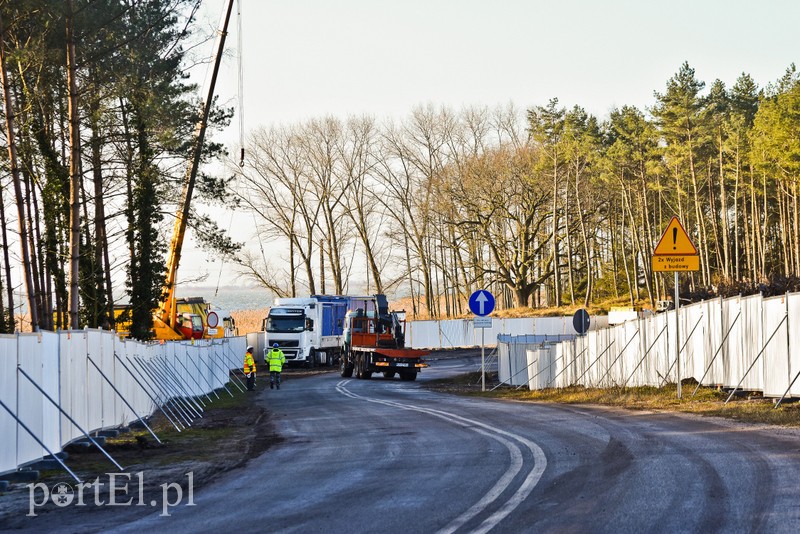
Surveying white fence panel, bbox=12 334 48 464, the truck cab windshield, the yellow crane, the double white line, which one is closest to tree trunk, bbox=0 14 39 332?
the yellow crane

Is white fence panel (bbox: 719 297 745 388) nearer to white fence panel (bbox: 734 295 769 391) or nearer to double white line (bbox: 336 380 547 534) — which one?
white fence panel (bbox: 734 295 769 391)

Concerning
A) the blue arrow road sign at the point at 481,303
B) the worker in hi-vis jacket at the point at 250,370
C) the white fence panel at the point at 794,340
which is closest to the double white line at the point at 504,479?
the white fence panel at the point at 794,340

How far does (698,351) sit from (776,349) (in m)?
4.50

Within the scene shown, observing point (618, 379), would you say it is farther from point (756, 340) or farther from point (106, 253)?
point (106, 253)

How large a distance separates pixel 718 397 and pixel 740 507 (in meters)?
12.6

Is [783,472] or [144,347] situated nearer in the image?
[783,472]

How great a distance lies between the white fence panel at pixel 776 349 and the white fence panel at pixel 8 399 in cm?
1201

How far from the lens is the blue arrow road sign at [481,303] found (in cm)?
3111

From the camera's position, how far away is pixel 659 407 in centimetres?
2005

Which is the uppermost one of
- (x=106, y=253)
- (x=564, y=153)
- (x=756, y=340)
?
(x=564, y=153)

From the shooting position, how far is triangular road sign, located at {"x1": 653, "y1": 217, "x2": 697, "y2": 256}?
19.8m

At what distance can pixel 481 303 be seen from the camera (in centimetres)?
3127

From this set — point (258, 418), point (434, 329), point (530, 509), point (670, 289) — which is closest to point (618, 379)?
point (258, 418)

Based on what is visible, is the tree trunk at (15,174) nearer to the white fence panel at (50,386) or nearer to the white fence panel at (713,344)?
the white fence panel at (50,386)
